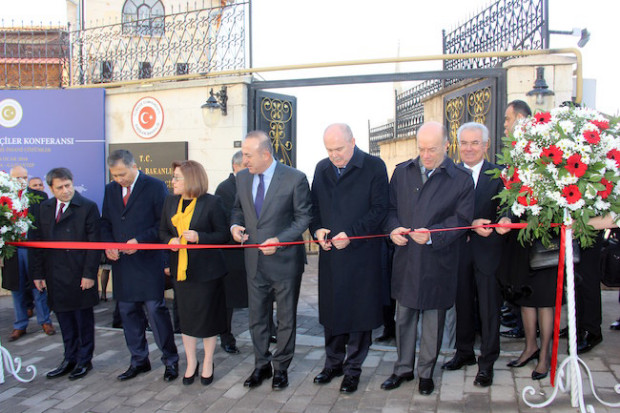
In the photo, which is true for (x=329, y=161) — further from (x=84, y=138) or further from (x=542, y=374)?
(x=84, y=138)

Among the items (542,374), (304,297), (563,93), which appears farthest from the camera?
(304,297)

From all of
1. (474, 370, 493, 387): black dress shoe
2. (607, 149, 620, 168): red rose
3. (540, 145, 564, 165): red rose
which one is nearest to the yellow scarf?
(474, 370, 493, 387): black dress shoe

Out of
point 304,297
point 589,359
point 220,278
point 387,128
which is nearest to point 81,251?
point 220,278

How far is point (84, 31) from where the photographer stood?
9.48 meters

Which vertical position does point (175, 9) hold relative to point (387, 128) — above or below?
above

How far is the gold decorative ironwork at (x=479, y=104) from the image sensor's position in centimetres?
666

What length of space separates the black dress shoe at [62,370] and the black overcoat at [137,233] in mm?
778

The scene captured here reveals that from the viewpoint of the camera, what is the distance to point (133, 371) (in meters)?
4.38

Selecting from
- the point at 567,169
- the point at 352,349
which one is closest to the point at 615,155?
the point at 567,169

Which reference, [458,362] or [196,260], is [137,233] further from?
[458,362]

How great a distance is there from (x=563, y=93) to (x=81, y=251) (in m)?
5.87

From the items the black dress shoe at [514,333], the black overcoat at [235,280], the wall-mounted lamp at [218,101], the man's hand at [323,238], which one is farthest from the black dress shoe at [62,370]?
the wall-mounted lamp at [218,101]

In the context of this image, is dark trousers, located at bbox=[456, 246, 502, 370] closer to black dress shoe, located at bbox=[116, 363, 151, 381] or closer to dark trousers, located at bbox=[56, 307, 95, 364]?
black dress shoe, located at bbox=[116, 363, 151, 381]

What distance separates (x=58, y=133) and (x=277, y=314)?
6.07m
